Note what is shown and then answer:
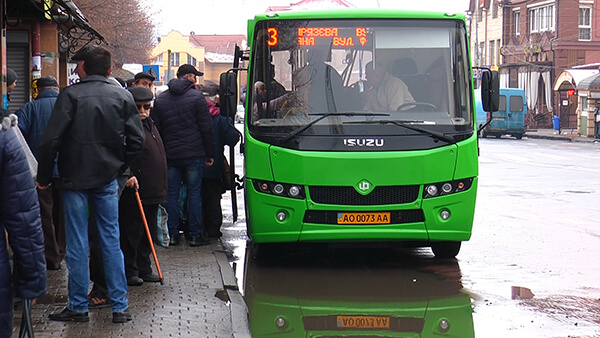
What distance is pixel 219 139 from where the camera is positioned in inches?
469

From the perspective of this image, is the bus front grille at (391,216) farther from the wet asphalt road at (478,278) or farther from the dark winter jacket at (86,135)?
the dark winter jacket at (86,135)

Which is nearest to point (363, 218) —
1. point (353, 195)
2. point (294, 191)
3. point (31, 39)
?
point (353, 195)

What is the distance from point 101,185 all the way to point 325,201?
3.39 metres

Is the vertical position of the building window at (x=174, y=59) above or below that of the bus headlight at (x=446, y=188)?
above

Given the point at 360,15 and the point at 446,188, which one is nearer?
the point at 446,188

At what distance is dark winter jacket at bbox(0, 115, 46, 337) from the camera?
4.66 m

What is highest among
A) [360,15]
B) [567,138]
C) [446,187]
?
[360,15]

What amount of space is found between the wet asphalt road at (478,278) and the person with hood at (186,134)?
90cm

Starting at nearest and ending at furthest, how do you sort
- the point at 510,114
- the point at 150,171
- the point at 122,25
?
the point at 150,171, the point at 122,25, the point at 510,114

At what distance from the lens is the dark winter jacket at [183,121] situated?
36.4 feet

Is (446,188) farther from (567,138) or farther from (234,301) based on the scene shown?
(567,138)

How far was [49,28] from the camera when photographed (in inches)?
779

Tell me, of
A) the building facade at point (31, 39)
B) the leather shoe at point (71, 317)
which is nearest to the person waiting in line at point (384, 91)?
the leather shoe at point (71, 317)

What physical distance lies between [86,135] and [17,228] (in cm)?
221
